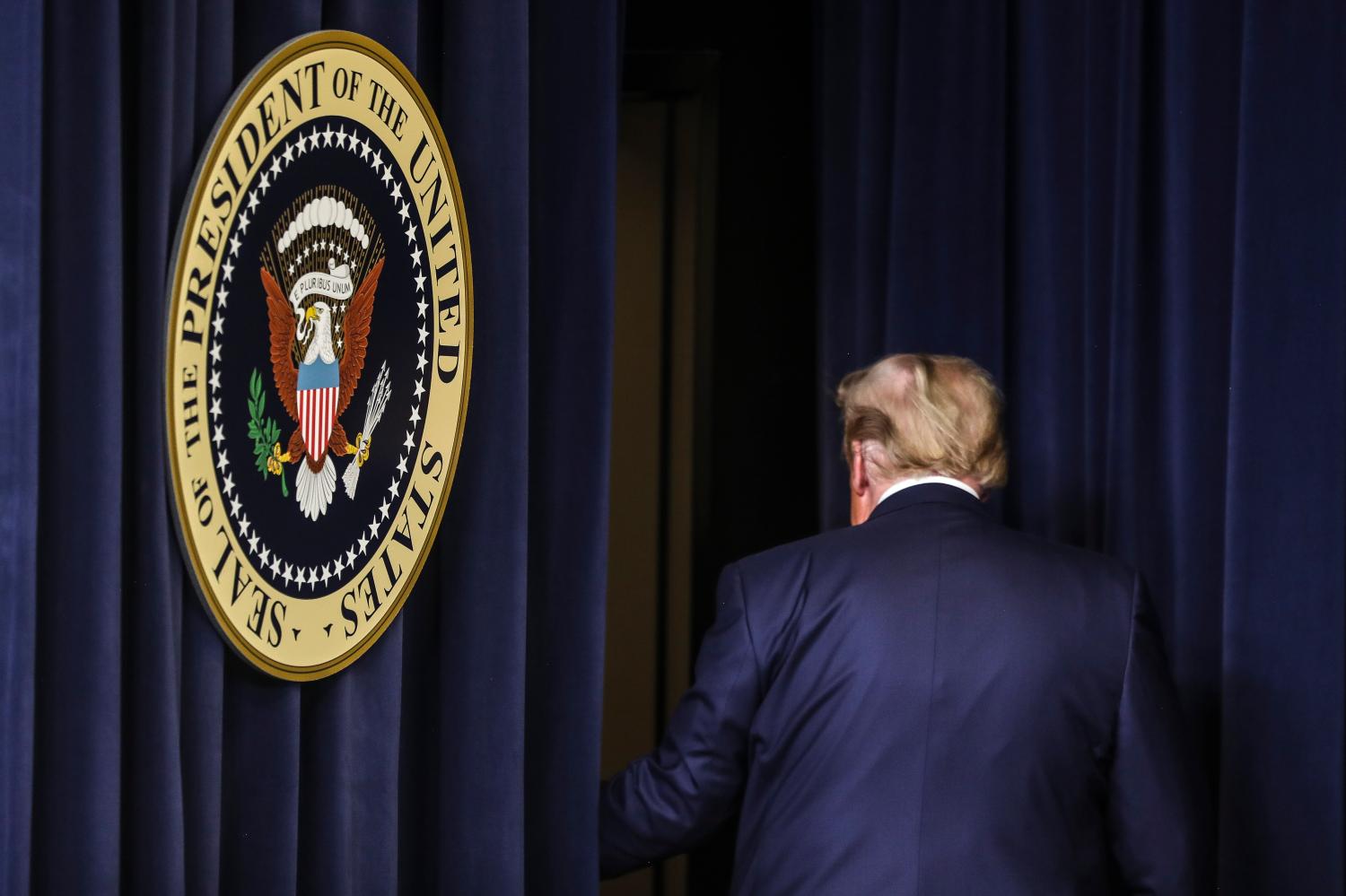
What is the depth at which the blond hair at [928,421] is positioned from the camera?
2.05 meters

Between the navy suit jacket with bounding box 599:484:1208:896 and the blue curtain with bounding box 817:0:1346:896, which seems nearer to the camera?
the navy suit jacket with bounding box 599:484:1208:896

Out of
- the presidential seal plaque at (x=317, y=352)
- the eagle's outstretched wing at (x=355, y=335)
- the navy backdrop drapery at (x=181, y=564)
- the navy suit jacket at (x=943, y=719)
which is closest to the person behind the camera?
the navy backdrop drapery at (x=181, y=564)

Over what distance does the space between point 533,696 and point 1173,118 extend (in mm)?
1271

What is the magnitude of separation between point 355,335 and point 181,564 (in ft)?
1.26

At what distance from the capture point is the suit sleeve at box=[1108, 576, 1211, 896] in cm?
192

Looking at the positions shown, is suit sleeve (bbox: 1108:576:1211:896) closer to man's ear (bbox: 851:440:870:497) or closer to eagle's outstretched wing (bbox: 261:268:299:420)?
man's ear (bbox: 851:440:870:497)

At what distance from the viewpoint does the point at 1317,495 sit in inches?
79.9

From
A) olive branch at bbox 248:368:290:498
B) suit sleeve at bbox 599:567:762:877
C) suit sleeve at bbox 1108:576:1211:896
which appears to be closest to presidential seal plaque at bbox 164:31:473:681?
olive branch at bbox 248:368:290:498

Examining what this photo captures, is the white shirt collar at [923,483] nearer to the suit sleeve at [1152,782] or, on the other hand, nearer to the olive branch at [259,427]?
the suit sleeve at [1152,782]

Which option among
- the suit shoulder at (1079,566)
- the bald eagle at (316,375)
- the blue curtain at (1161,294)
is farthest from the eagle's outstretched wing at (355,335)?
the blue curtain at (1161,294)

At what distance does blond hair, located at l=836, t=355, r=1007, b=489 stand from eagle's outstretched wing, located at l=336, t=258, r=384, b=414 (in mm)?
751

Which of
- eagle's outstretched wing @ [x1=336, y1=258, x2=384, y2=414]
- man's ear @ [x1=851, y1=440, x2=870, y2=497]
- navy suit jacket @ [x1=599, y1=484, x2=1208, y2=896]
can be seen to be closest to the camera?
eagle's outstretched wing @ [x1=336, y1=258, x2=384, y2=414]

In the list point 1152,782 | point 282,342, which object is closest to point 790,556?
point 1152,782

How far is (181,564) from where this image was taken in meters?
1.39
